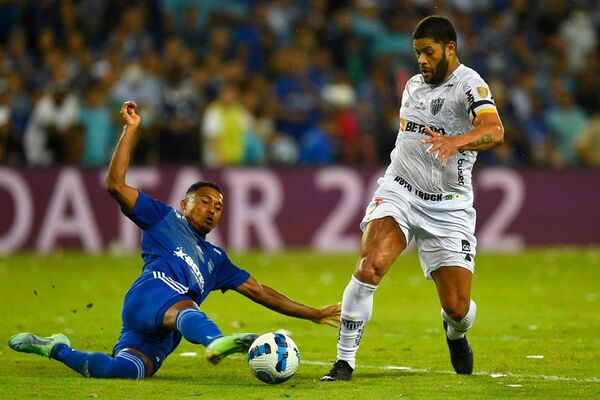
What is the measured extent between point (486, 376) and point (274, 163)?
39.9 ft

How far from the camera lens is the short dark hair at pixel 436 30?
9.09m

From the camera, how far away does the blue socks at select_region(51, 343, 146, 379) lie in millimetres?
8688

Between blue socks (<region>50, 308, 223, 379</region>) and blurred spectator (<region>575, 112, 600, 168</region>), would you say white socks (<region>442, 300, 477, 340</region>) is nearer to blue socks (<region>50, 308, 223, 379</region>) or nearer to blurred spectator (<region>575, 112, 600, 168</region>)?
blue socks (<region>50, 308, 223, 379</region>)

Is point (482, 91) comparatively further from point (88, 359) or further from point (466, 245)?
point (88, 359)

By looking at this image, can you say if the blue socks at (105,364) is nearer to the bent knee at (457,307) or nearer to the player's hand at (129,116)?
the player's hand at (129,116)

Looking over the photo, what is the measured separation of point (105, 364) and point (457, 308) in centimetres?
261

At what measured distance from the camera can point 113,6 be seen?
2288cm

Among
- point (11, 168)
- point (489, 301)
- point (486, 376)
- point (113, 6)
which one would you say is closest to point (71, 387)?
point (486, 376)

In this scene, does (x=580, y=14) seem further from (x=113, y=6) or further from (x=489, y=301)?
(x=489, y=301)

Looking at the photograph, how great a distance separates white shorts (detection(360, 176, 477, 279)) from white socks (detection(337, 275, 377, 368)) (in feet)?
1.91

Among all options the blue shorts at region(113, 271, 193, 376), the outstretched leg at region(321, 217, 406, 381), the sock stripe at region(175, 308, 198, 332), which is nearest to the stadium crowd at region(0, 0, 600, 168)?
the blue shorts at region(113, 271, 193, 376)

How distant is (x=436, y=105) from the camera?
933 centimetres

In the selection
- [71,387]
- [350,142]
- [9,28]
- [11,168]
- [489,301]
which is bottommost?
[71,387]

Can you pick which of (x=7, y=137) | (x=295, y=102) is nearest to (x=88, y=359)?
(x=7, y=137)
